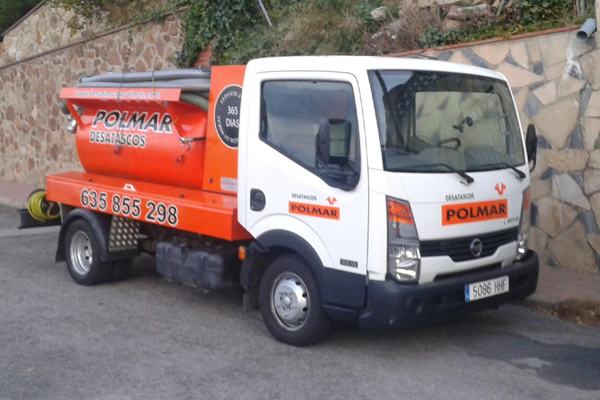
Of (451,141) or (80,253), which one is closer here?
(451,141)

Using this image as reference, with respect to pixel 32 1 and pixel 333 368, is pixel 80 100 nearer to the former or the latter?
pixel 333 368

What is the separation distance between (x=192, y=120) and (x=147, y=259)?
3051 mm

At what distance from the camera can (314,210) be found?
249 inches

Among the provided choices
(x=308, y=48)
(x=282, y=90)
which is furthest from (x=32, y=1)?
(x=282, y=90)

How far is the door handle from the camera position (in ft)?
22.0

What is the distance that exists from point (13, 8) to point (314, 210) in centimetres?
1791

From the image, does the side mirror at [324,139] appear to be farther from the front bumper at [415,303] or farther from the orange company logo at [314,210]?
the front bumper at [415,303]

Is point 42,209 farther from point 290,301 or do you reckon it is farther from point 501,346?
point 501,346

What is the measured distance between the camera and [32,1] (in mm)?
21797

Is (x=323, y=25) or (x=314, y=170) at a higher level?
(x=323, y=25)

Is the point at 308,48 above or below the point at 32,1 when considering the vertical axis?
below

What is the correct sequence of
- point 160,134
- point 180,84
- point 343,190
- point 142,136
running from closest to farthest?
1. point 343,190
2. point 180,84
3. point 160,134
4. point 142,136

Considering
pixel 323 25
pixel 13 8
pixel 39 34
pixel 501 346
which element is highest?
pixel 13 8

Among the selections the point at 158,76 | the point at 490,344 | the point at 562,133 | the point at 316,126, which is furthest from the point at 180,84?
the point at 562,133
